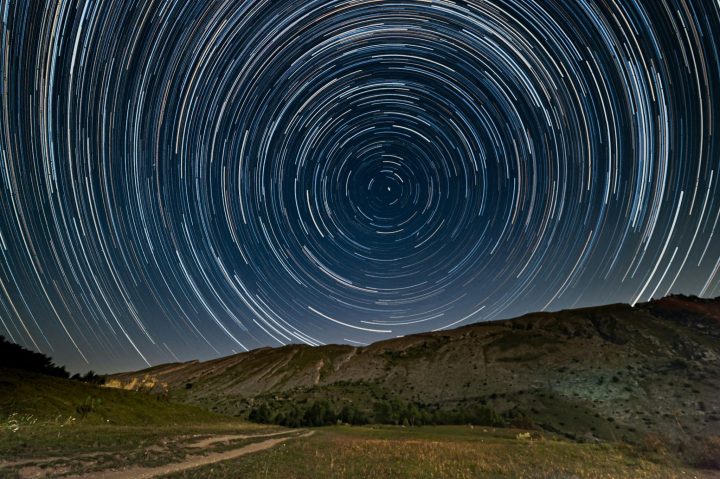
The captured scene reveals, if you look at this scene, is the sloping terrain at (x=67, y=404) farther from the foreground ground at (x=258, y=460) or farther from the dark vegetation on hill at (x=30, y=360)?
the dark vegetation on hill at (x=30, y=360)

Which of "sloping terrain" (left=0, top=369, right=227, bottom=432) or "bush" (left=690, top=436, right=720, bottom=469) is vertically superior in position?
"sloping terrain" (left=0, top=369, right=227, bottom=432)

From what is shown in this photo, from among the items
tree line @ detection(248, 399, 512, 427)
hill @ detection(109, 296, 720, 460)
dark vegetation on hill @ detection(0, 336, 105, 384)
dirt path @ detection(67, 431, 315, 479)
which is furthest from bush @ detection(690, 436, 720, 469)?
dark vegetation on hill @ detection(0, 336, 105, 384)

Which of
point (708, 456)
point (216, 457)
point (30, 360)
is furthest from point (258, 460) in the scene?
point (30, 360)

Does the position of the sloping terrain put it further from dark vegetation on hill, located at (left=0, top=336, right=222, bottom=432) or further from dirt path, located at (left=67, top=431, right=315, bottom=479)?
dirt path, located at (left=67, top=431, right=315, bottom=479)

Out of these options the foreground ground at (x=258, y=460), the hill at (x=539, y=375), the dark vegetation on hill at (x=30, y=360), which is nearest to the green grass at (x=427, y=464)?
the foreground ground at (x=258, y=460)

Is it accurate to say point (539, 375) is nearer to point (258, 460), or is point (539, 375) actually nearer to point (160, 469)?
point (258, 460)

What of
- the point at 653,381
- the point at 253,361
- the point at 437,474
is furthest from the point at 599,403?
the point at 253,361
